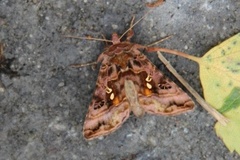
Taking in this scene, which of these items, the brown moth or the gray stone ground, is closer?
the brown moth

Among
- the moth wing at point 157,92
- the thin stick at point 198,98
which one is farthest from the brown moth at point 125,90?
the thin stick at point 198,98

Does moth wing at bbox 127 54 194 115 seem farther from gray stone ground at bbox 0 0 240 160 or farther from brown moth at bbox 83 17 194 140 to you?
gray stone ground at bbox 0 0 240 160

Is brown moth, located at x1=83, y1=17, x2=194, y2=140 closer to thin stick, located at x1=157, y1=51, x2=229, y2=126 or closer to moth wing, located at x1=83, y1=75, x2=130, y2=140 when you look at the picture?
moth wing, located at x1=83, y1=75, x2=130, y2=140

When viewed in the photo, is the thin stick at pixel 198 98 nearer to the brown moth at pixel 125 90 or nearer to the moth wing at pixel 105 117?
the brown moth at pixel 125 90

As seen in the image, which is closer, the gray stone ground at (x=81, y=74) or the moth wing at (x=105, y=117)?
the moth wing at (x=105, y=117)

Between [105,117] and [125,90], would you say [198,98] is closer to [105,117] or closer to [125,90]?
[125,90]

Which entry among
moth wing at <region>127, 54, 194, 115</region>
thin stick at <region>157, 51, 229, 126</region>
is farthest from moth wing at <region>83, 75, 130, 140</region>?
thin stick at <region>157, 51, 229, 126</region>
